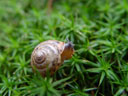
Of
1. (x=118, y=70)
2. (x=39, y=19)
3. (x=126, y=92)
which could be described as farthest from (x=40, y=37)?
(x=126, y=92)

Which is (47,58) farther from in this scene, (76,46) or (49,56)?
(76,46)

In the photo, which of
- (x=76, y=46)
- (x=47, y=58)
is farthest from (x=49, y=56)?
(x=76, y=46)

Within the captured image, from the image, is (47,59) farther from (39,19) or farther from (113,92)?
(39,19)

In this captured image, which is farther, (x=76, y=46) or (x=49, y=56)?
(x=76, y=46)

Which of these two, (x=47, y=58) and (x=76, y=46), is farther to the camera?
(x=76, y=46)
